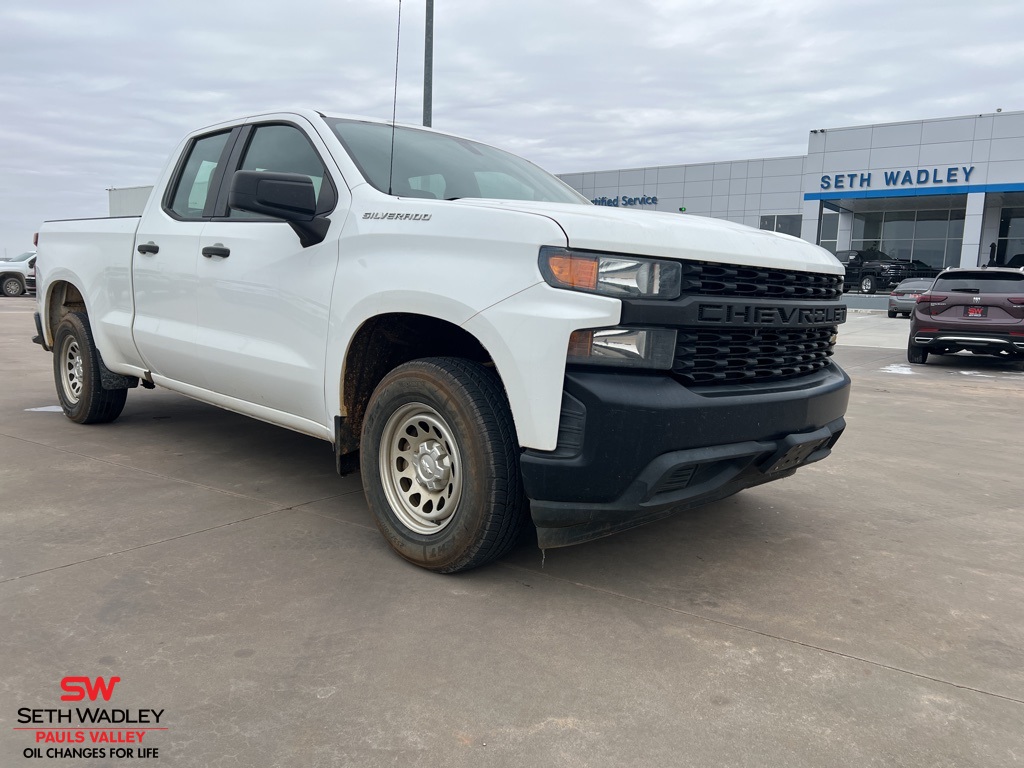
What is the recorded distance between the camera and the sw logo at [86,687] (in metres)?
2.35

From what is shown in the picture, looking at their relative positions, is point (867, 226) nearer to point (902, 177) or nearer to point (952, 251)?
point (952, 251)

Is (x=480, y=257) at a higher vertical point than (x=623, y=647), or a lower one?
higher

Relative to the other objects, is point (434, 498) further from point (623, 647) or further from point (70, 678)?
point (70, 678)

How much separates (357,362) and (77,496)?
1.79m

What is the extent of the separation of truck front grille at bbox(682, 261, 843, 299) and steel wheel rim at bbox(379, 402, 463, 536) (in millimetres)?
1046

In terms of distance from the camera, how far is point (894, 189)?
116ft

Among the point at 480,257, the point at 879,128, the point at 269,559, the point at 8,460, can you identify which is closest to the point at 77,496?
the point at 8,460

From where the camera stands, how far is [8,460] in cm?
492

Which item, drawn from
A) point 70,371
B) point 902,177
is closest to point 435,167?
point 70,371

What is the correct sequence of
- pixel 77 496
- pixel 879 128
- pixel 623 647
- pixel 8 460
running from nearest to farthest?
pixel 623 647 → pixel 77 496 → pixel 8 460 → pixel 879 128

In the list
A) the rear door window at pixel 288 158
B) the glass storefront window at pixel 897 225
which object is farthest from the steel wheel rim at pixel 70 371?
the glass storefront window at pixel 897 225

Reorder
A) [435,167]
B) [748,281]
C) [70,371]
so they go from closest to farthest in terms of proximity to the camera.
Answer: [748,281]
[435,167]
[70,371]

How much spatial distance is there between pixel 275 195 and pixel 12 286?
28.8m

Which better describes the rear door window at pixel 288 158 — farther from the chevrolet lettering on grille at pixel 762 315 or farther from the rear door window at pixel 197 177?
the chevrolet lettering on grille at pixel 762 315
